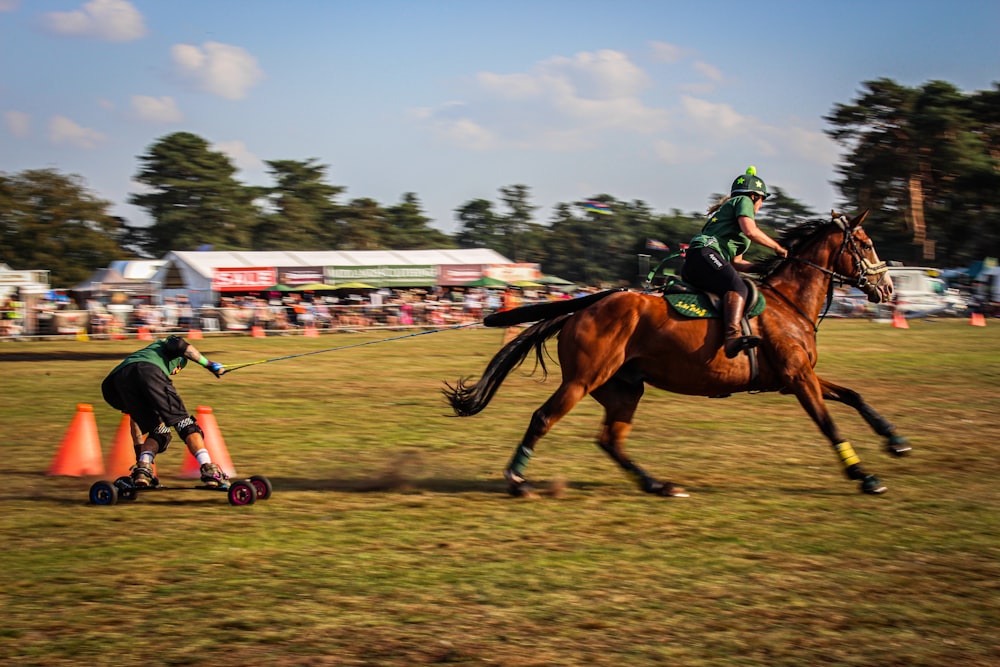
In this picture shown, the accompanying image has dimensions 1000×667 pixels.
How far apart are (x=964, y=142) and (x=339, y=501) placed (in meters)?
70.1

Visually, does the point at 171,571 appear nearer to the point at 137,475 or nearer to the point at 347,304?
the point at 137,475

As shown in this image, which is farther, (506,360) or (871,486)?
(506,360)

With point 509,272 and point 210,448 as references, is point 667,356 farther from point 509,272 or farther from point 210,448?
point 509,272

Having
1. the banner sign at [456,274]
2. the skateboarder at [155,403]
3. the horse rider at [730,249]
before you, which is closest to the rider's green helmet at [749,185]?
the horse rider at [730,249]

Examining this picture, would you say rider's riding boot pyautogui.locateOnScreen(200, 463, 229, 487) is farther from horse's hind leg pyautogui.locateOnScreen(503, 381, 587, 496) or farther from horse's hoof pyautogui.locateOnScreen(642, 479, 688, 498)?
horse's hoof pyautogui.locateOnScreen(642, 479, 688, 498)

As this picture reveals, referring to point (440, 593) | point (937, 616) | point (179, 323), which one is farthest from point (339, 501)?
point (179, 323)

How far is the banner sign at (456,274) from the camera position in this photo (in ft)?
173

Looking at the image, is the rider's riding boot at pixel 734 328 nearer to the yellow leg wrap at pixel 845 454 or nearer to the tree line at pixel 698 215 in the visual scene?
the yellow leg wrap at pixel 845 454

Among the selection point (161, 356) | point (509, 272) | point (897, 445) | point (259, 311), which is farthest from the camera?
point (509, 272)

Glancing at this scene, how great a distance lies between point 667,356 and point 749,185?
1983 mm

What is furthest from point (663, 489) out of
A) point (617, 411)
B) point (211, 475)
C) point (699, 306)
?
point (211, 475)

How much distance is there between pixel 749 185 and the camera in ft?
30.9

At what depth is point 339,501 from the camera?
8805 millimetres

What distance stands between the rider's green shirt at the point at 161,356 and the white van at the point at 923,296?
44204 millimetres
